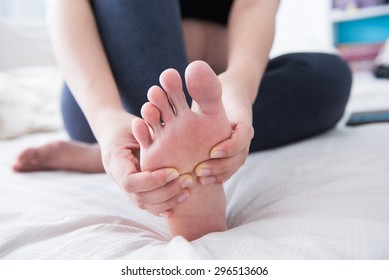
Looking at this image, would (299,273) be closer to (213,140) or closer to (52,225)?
(213,140)

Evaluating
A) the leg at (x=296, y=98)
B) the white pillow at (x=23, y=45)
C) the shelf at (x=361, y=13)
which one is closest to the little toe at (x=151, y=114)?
the leg at (x=296, y=98)

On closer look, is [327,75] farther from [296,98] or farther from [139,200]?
[139,200]

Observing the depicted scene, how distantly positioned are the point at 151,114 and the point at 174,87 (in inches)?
1.4

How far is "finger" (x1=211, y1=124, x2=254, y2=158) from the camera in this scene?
1.29 ft

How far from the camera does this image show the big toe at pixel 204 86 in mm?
357

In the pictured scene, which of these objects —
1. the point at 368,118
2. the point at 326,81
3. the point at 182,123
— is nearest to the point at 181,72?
the point at 182,123

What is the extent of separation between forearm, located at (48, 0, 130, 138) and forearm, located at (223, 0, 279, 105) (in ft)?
0.56

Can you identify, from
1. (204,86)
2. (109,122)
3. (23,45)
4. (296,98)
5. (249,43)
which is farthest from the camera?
(23,45)

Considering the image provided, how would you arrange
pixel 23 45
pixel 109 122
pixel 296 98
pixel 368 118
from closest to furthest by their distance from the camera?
pixel 109 122 → pixel 296 98 → pixel 368 118 → pixel 23 45

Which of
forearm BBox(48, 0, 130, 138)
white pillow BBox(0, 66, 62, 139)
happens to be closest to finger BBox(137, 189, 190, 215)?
forearm BBox(48, 0, 130, 138)

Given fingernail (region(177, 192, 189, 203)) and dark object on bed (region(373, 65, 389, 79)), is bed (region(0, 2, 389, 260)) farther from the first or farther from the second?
dark object on bed (region(373, 65, 389, 79))

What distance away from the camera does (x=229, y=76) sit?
0.52 m

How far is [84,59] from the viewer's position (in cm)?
55

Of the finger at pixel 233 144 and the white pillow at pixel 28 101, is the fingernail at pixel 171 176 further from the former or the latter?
the white pillow at pixel 28 101
